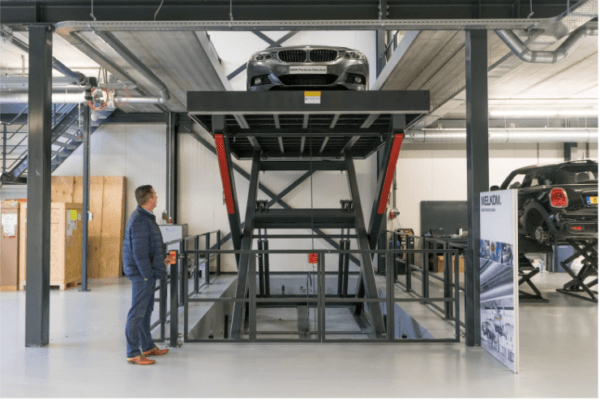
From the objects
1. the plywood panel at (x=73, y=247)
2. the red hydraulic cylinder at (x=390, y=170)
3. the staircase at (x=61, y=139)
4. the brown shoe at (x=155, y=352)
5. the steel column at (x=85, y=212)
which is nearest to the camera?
the brown shoe at (x=155, y=352)

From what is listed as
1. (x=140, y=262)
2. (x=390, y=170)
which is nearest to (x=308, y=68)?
(x=390, y=170)

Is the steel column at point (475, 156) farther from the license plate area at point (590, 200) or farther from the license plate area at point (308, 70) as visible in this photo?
the license plate area at point (590, 200)

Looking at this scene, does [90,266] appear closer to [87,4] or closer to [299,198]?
[299,198]

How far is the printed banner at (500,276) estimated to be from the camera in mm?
4406

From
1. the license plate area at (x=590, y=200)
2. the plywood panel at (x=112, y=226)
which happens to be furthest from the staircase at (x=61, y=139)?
the license plate area at (x=590, y=200)

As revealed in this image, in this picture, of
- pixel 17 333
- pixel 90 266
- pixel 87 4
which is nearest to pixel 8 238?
pixel 90 266

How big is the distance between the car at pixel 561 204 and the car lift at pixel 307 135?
2.78 meters

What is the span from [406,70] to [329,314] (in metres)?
5.14

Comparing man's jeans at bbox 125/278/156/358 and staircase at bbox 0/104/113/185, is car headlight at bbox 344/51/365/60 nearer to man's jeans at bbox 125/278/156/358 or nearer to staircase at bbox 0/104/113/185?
man's jeans at bbox 125/278/156/358

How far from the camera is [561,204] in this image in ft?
24.5

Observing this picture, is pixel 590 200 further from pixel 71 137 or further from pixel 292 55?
pixel 71 137

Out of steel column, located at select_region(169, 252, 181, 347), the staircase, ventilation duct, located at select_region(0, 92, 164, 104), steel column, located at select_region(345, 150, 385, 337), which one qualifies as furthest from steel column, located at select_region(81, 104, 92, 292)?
steel column, located at select_region(345, 150, 385, 337)

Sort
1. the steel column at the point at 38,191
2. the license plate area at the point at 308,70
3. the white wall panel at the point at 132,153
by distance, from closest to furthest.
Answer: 1. the steel column at the point at 38,191
2. the license plate area at the point at 308,70
3. the white wall panel at the point at 132,153

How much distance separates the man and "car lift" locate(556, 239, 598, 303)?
6.96m
